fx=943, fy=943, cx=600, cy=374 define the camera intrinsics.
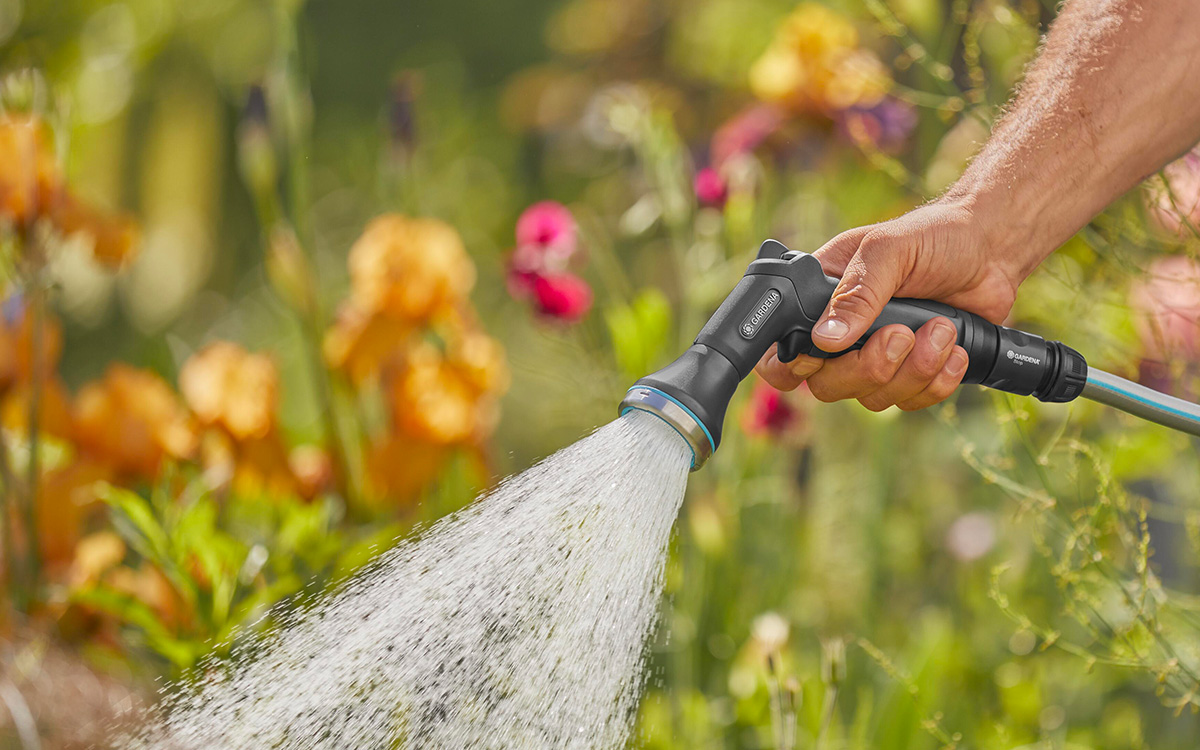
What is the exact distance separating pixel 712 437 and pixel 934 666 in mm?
687

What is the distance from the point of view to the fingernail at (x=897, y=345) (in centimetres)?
75

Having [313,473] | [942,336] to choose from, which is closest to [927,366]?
[942,336]

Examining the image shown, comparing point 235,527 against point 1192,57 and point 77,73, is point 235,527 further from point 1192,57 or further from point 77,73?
point 77,73

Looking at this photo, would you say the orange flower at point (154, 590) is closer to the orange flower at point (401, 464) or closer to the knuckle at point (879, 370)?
the orange flower at point (401, 464)

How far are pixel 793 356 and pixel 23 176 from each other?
89 cm

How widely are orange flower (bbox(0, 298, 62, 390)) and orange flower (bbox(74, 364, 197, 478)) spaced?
9 cm

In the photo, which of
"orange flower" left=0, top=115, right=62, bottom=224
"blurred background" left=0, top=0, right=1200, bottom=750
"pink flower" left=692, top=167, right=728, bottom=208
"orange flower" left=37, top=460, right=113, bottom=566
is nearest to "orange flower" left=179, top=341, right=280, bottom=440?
"blurred background" left=0, top=0, right=1200, bottom=750

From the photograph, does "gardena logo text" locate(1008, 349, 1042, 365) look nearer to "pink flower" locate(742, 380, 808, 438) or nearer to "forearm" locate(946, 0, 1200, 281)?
"forearm" locate(946, 0, 1200, 281)

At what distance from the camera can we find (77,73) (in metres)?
2.35

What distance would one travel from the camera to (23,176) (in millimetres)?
1064

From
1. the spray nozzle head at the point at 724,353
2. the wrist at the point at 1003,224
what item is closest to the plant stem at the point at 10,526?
the spray nozzle head at the point at 724,353

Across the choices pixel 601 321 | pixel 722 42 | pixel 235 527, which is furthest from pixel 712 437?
pixel 722 42

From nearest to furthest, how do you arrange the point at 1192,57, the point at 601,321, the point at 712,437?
the point at 712,437 → the point at 1192,57 → the point at 601,321

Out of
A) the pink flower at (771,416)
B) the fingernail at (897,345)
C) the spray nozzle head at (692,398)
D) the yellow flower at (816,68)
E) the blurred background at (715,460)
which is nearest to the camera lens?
the spray nozzle head at (692,398)
